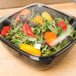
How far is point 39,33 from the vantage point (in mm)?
710

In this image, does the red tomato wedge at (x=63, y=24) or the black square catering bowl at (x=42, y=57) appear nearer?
the black square catering bowl at (x=42, y=57)

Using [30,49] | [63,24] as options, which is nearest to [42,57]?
[30,49]

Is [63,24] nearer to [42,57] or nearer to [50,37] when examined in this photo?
[50,37]

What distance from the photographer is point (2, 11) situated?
47.0 inches

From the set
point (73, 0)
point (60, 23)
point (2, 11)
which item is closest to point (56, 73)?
point (60, 23)

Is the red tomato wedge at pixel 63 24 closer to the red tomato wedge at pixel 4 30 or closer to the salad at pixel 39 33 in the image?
the salad at pixel 39 33

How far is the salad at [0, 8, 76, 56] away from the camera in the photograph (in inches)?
26.5

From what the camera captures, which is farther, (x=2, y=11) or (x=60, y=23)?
(x=2, y=11)

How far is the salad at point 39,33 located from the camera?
2.21 feet

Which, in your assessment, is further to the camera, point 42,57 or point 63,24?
point 63,24

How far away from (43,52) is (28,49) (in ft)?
0.20

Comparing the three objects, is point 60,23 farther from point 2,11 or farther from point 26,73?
point 2,11

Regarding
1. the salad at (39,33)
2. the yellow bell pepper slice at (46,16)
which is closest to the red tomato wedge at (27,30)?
the salad at (39,33)

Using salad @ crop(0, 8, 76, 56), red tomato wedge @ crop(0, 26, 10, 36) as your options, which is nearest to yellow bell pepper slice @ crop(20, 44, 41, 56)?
salad @ crop(0, 8, 76, 56)
